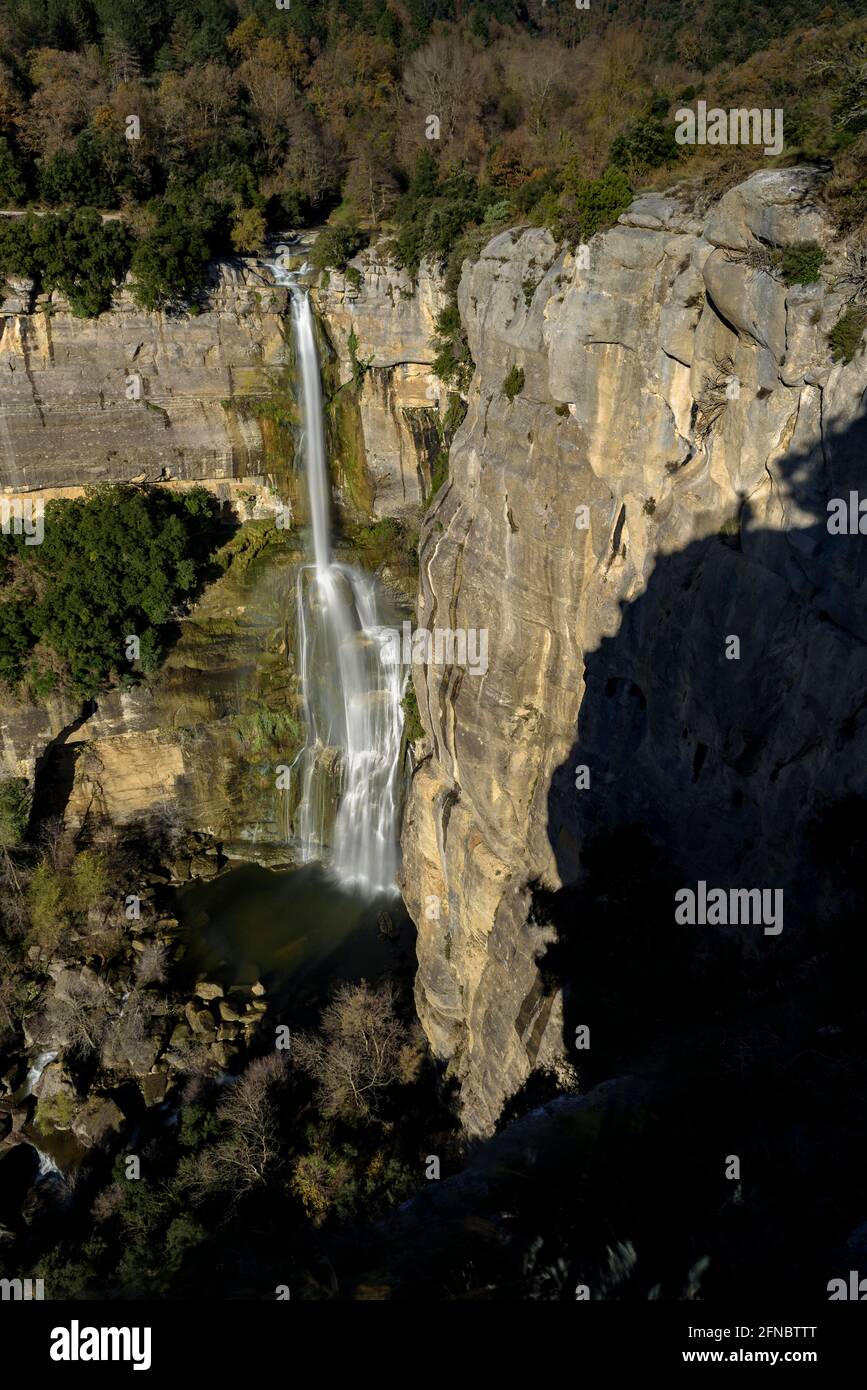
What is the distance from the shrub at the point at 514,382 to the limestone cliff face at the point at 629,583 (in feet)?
0.81

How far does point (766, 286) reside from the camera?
412 inches

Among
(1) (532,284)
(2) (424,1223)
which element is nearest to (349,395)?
(1) (532,284)

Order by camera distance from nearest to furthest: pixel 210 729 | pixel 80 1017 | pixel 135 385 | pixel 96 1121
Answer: pixel 96 1121
pixel 80 1017
pixel 135 385
pixel 210 729

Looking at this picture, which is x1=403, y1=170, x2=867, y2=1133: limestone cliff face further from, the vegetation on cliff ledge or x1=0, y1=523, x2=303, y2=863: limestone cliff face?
the vegetation on cliff ledge

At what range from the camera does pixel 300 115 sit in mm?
27406

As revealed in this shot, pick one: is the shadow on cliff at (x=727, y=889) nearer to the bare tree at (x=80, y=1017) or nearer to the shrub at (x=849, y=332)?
the shrub at (x=849, y=332)

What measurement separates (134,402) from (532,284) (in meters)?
14.0

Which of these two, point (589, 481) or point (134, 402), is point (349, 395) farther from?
point (589, 481)

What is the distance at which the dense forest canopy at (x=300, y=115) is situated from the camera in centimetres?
2242

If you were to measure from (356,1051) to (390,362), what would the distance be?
20.4 meters

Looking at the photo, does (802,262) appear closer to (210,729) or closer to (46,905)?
(210,729)

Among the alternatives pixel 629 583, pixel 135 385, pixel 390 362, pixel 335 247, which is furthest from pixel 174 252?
pixel 629 583

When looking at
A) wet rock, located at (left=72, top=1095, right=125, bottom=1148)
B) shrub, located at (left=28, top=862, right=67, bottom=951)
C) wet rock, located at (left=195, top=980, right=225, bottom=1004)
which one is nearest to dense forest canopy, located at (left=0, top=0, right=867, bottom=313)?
shrub, located at (left=28, top=862, right=67, bottom=951)

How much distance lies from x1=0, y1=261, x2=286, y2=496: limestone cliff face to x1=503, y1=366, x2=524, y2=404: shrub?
11219 mm
